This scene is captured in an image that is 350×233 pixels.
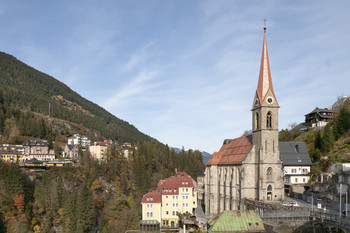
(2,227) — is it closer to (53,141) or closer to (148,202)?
(148,202)

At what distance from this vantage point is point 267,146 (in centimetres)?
5862

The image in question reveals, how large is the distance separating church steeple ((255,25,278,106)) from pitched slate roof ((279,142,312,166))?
75.2 feet

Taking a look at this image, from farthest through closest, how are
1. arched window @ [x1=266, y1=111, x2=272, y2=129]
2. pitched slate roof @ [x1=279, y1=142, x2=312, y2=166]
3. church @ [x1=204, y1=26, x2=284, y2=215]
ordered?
pitched slate roof @ [x1=279, y1=142, x2=312, y2=166], arched window @ [x1=266, y1=111, x2=272, y2=129], church @ [x1=204, y1=26, x2=284, y2=215]

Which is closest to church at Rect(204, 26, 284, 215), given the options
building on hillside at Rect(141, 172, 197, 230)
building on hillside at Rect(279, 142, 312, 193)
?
building on hillside at Rect(141, 172, 197, 230)

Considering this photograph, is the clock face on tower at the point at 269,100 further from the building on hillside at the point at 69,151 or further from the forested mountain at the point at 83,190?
the building on hillside at the point at 69,151

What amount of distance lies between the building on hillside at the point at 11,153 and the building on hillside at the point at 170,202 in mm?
70012

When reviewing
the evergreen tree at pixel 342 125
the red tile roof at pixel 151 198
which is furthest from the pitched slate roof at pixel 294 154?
the red tile roof at pixel 151 198

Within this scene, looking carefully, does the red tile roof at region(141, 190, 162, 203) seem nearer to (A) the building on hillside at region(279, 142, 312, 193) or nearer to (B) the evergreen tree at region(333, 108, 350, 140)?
(A) the building on hillside at region(279, 142, 312, 193)

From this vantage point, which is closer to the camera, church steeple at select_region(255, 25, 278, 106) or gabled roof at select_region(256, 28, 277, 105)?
church steeple at select_region(255, 25, 278, 106)

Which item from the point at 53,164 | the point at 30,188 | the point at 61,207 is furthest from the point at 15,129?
the point at 61,207

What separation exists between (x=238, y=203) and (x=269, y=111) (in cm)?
1812

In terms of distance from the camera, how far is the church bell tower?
189 feet

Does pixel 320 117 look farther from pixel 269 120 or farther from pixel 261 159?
pixel 261 159

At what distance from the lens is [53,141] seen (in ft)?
514
